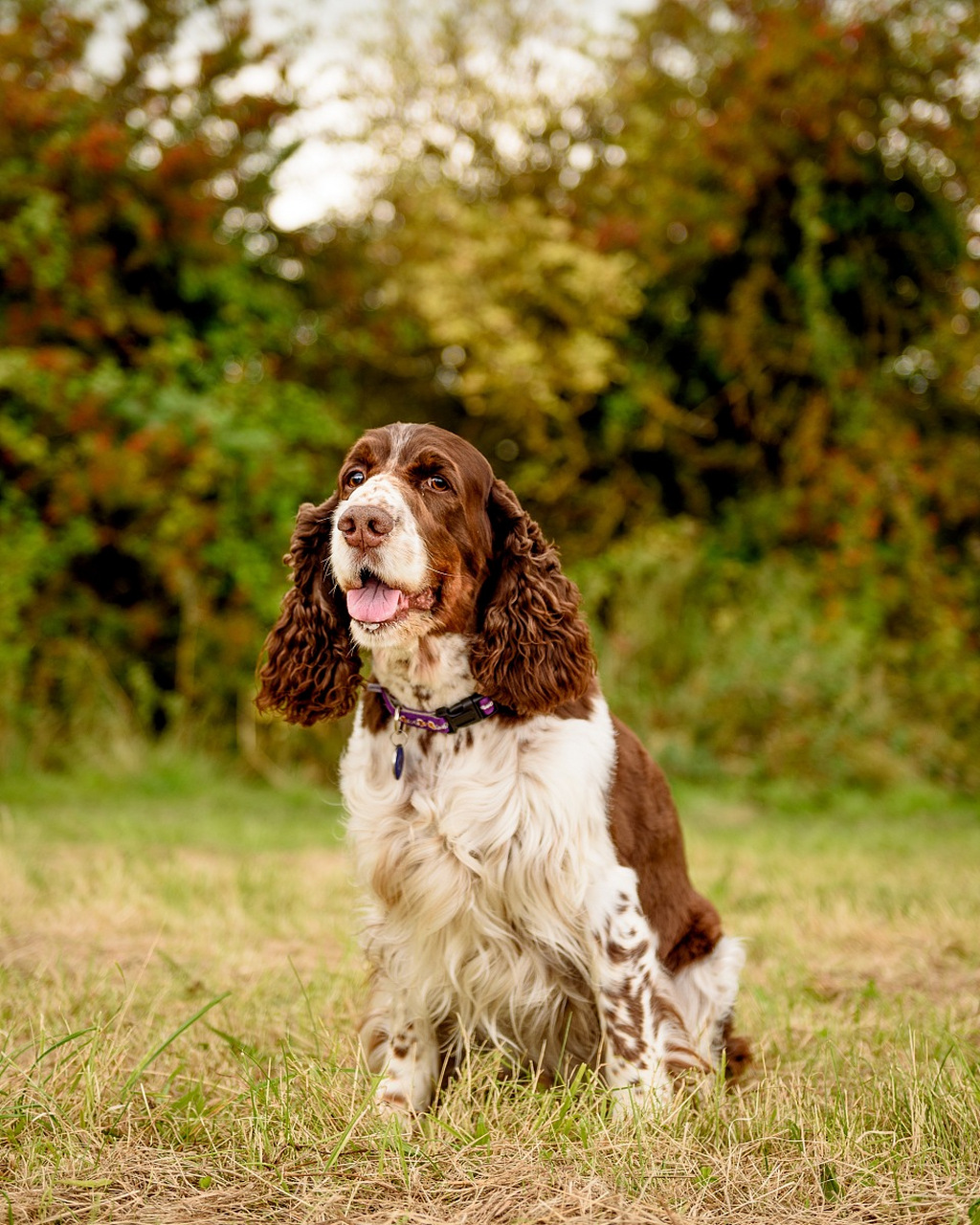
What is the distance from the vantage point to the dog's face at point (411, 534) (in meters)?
2.71

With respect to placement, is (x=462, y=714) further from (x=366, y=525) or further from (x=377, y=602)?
(x=366, y=525)

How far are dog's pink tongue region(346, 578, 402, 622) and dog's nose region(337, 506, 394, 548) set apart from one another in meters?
0.11

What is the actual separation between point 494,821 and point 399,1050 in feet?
2.16

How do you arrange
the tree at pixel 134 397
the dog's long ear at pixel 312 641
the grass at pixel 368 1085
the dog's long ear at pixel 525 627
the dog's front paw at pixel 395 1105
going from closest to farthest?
1. the grass at pixel 368 1085
2. the dog's front paw at pixel 395 1105
3. the dog's long ear at pixel 525 627
4. the dog's long ear at pixel 312 641
5. the tree at pixel 134 397

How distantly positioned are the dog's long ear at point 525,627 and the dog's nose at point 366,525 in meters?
0.39

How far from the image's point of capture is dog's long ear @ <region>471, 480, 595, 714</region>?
109 inches

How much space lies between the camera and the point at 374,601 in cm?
275

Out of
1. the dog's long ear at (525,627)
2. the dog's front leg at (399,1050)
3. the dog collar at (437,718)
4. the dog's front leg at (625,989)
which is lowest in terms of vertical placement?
the dog's front leg at (399,1050)

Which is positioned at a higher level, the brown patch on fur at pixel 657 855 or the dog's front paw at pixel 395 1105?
the brown patch on fur at pixel 657 855

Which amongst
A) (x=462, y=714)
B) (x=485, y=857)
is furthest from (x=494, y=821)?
(x=462, y=714)

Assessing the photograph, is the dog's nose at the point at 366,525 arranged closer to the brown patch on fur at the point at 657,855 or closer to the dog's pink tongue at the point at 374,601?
the dog's pink tongue at the point at 374,601

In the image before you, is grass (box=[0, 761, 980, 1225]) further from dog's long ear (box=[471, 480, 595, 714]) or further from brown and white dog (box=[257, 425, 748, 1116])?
dog's long ear (box=[471, 480, 595, 714])

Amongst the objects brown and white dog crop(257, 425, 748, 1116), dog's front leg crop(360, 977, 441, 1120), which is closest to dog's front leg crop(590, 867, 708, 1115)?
brown and white dog crop(257, 425, 748, 1116)

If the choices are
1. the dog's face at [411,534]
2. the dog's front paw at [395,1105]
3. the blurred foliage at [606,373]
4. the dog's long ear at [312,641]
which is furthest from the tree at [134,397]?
the dog's front paw at [395,1105]
